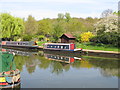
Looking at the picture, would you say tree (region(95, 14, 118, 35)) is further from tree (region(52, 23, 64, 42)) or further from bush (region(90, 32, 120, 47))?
tree (region(52, 23, 64, 42))

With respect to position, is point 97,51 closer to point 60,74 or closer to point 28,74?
point 60,74

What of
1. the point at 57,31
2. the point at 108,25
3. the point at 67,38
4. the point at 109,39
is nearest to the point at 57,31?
the point at 57,31

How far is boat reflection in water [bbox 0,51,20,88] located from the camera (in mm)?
12495

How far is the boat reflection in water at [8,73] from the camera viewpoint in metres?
12.5

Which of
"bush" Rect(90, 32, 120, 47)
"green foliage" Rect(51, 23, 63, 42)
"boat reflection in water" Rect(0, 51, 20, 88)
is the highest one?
"green foliage" Rect(51, 23, 63, 42)

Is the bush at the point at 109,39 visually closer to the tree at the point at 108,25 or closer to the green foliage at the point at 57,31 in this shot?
the tree at the point at 108,25

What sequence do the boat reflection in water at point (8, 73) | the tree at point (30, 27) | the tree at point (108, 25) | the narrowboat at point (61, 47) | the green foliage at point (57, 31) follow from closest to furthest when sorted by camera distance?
the boat reflection in water at point (8, 73) < the narrowboat at point (61, 47) < the tree at point (108, 25) < the green foliage at point (57, 31) < the tree at point (30, 27)

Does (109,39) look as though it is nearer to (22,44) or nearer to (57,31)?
(57,31)

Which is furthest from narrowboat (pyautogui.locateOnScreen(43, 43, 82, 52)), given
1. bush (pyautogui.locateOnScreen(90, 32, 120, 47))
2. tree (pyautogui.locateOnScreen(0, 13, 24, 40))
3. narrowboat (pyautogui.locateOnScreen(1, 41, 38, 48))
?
tree (pyautogui.locateOnScreen(0, 13, 24, 40))

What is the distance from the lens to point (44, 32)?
64438 millimetres

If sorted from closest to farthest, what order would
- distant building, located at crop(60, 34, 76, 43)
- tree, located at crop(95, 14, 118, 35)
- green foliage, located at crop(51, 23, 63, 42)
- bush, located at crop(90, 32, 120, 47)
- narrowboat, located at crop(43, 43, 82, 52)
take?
bush, located at crop(90, 32, 120, 47) < narrowboat, located at crop(43, 43, 82, 52) < tree, located at crop(95, 14, 118, 35) < distant building, located at crop(60, 34, 76, 43) < green foliage, located at crop(51, 23, 63, 42)

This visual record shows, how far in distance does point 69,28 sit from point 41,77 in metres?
42.5

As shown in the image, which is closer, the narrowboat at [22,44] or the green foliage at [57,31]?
the narrowboat at [22,44]

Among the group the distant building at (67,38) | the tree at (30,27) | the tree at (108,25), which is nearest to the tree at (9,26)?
the tree at (30,27)
